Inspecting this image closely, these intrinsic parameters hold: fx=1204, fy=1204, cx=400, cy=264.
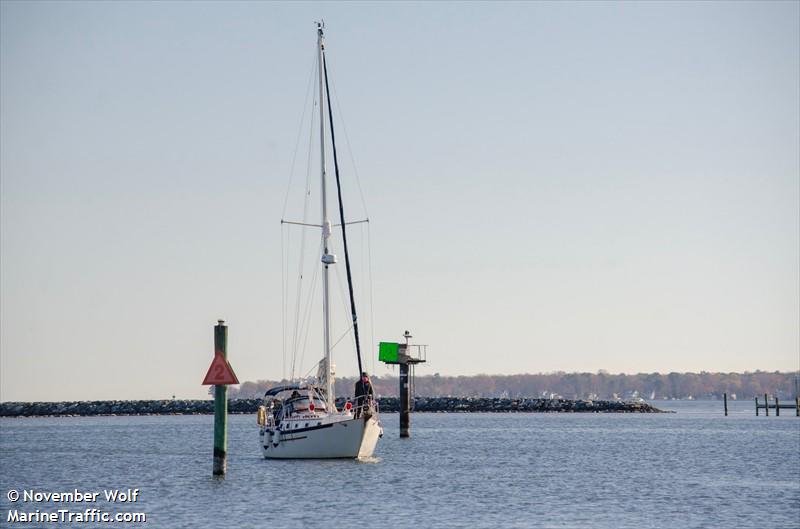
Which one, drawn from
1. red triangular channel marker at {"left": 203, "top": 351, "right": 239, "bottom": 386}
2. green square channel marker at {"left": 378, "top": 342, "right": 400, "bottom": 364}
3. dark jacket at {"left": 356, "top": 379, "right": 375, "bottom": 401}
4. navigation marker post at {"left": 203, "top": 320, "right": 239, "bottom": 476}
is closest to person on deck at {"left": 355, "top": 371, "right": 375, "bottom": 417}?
dark jacket at {"left": 356, "top": 379, "right": 375, "bottom": 401}

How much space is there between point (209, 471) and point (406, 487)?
12749mm

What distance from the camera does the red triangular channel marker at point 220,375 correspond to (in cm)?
4397

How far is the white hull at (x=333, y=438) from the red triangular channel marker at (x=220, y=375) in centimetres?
1262

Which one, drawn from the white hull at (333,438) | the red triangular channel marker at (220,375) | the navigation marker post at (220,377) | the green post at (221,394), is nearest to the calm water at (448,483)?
the white hull at (333,438)

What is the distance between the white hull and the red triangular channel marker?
12616 millimetres

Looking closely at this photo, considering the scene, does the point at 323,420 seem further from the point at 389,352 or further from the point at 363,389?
the point at 389,352

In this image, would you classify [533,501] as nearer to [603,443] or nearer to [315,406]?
[315,406]

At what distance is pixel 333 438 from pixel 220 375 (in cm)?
1316

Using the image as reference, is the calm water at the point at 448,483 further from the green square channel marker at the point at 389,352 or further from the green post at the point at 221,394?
the green square channel marker at the point at 389,352

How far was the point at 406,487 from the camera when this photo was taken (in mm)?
47938

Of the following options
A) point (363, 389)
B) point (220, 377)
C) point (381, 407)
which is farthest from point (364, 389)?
point (381, 407)

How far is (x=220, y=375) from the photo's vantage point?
1734 inches

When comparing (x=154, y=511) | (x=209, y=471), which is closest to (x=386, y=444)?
(x=209, y=471)

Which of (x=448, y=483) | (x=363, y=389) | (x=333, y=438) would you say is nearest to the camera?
(x=448, y=483)
